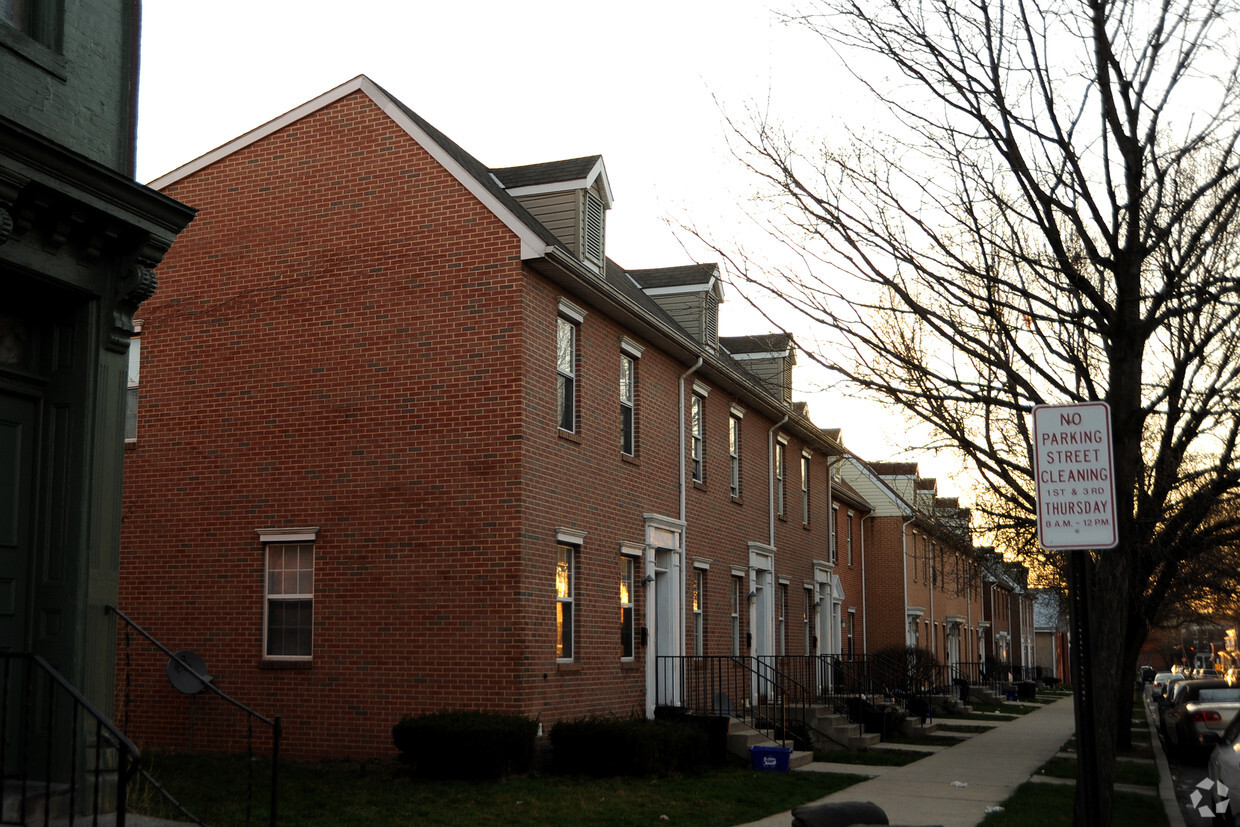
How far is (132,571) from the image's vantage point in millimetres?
17750

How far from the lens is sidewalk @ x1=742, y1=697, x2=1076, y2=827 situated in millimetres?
13516

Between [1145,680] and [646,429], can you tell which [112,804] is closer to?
[646,429]

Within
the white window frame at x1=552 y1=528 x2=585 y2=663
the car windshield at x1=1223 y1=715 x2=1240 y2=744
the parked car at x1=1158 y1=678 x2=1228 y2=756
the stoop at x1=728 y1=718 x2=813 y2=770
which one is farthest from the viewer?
the parked car at x1=1158 y1=678 x2=1228 y2=756

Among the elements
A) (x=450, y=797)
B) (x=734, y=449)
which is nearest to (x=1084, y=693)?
(x=450, y=797)

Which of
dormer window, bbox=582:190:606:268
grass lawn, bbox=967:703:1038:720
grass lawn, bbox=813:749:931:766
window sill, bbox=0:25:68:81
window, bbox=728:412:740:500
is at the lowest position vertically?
grass lawn, bbox=967:703:1038:720

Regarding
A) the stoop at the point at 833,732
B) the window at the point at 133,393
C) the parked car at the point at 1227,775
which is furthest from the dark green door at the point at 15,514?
the stoop at the point at 833,732

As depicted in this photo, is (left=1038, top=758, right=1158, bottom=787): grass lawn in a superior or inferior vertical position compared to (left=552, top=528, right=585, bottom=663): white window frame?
inferior

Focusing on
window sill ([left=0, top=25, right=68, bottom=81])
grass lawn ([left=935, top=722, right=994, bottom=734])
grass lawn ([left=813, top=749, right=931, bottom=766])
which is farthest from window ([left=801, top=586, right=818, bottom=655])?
window sill ([left=0, top=25, right=68, bottom=81])

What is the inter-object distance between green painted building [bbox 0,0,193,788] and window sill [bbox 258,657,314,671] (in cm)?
725

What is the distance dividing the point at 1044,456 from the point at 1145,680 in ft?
248

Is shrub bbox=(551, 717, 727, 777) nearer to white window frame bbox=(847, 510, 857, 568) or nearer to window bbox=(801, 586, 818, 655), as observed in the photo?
window bbox=(801, 586, 818, 655)

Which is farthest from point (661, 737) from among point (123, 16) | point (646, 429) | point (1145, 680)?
point (1145, 680)

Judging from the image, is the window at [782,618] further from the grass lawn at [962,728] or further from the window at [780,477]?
the grass lawn at [962,728]

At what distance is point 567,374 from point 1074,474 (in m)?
11.8
